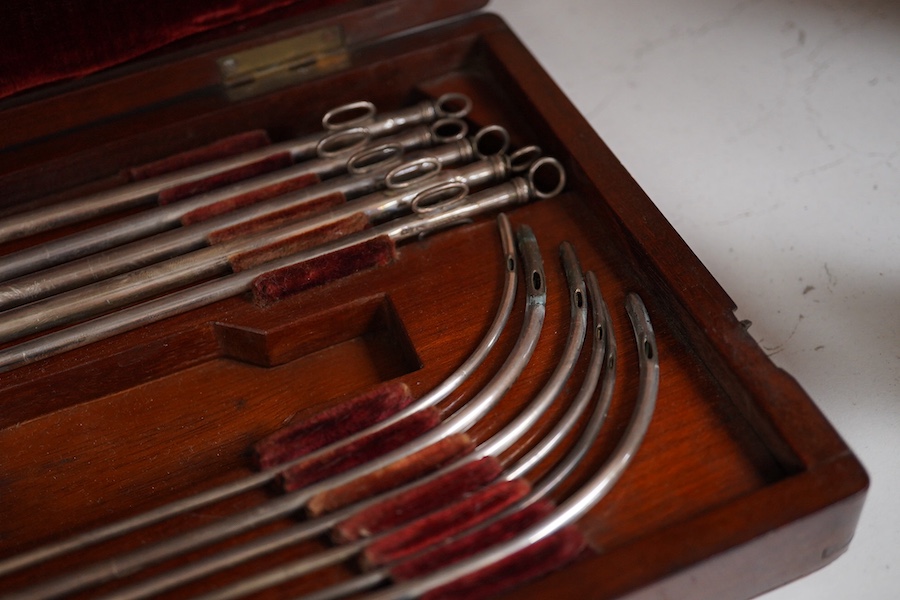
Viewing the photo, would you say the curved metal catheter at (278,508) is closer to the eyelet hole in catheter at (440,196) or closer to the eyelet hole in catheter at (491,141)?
the eyelet hole in catheter at (440,196)

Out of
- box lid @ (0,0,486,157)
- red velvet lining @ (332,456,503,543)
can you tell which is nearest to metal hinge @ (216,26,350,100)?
box lid @ (0,0,486,157)

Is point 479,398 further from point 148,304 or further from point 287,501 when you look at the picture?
point 148,304

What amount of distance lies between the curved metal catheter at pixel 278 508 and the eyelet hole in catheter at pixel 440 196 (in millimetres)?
227

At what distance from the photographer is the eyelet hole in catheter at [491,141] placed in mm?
1408

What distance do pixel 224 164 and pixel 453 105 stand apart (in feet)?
1.12

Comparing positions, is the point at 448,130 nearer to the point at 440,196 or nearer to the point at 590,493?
the point at 440,196

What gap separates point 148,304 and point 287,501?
33cm

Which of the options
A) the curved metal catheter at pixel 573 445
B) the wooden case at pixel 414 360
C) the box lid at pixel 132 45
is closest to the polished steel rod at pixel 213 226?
the wooden case at pixel 414 360

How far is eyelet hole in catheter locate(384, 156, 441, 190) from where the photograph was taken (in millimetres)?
1350

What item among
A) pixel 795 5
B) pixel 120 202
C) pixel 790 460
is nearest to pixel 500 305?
pixel 790 460

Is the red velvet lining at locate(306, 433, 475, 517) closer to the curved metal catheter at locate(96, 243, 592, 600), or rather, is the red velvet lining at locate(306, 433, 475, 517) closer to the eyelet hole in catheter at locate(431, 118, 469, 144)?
the curved metal catheter at locate(96, 243, 592, 600)

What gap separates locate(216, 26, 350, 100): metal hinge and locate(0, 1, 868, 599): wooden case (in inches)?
0.5

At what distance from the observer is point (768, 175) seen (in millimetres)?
1545

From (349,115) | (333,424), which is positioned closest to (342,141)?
(349,115)
